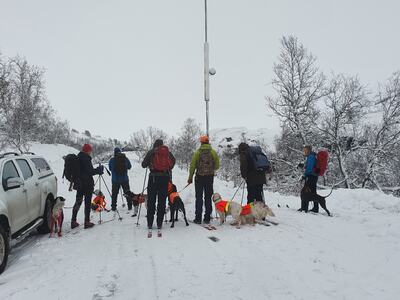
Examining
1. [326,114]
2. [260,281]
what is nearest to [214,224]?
[260,281]

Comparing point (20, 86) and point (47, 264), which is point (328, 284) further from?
point (20, 86)

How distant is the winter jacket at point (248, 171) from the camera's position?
8422mm

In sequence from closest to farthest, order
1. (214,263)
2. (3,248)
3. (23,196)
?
(214,263)
(3,248)
(23,196)

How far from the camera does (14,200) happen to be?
19.4 ft

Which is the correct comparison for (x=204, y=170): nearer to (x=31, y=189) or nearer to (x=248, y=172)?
(x=248, y=172)

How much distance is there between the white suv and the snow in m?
0.45

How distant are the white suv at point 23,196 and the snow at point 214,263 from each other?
0.45 metres

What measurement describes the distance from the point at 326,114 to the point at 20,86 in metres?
33.5

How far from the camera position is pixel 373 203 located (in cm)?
1123

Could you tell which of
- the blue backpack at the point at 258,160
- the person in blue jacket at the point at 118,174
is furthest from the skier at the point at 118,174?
the blue backpack at the point at 258,160

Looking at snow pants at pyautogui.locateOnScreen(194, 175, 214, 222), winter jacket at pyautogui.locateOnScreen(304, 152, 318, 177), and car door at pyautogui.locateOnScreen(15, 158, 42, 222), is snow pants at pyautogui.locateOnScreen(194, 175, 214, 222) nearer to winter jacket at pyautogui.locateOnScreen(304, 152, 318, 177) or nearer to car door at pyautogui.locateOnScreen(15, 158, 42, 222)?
winter jacket at pyautogui.locateOnScreen(304, 152, 318, 177)

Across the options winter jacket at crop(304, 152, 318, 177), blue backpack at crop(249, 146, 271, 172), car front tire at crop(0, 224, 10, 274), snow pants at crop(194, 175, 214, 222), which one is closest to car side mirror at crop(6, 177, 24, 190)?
car front tire at crop(0, 224, 10, 274)

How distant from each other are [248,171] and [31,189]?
5.03m

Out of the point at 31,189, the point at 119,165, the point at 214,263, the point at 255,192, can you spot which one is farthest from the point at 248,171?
the point at 31,189
